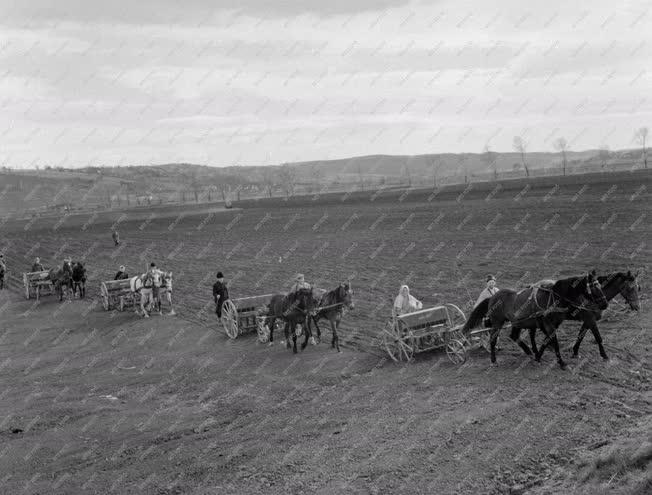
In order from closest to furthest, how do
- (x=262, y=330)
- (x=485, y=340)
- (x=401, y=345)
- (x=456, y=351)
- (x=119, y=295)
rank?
(x=456, y=351)
(x=401, y=345)
(x=485, y=340)
(x=262, y=330)
(x=119, y=295)

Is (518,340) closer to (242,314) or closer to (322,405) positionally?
(322,405)

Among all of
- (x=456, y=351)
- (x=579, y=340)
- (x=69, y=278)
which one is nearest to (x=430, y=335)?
(x=456, y=351)

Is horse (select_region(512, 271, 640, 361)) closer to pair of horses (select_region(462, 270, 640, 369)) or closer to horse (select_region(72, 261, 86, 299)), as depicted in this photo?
pair of horses (select_region(462, 270, 640, 369))

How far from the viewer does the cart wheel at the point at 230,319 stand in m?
18.5

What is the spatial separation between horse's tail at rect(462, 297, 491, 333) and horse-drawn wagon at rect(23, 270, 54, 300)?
22.3m

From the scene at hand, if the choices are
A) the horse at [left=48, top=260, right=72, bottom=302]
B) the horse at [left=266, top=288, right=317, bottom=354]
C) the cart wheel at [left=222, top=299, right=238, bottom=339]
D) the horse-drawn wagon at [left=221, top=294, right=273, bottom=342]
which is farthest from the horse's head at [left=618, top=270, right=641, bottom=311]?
the horse at [left=48, top=260, right=72, bottom=302]

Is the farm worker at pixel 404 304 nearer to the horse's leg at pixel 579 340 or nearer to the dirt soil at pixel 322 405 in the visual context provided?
the dirt soil at pixel 322 405

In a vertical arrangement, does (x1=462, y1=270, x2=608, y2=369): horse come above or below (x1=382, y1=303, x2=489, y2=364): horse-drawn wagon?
above

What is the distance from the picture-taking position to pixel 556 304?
1269cm

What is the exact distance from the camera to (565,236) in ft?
101

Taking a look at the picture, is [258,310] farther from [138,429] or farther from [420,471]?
[420,471]

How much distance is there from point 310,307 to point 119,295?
1126 centimetres

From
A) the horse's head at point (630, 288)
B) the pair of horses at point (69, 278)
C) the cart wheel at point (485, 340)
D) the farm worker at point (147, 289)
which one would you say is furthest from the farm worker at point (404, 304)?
the pair of horses at point (69, 278)

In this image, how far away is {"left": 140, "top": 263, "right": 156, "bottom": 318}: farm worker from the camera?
22219 mm
